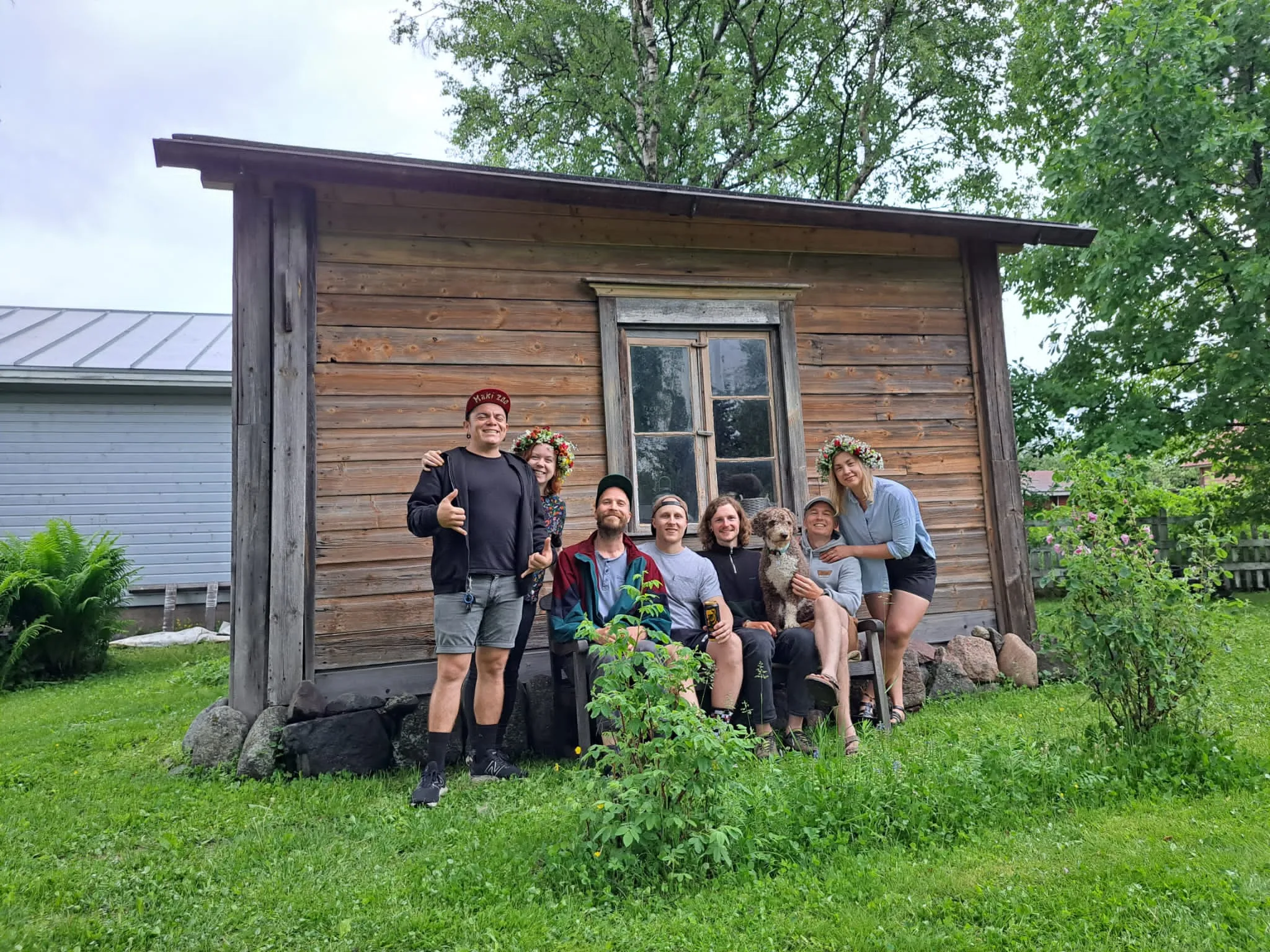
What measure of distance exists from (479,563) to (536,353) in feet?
6.58

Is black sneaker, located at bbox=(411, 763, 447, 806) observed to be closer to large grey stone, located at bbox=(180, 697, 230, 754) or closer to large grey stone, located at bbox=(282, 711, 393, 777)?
large grey stone, located at bbox=(282, 711, 393, 777)

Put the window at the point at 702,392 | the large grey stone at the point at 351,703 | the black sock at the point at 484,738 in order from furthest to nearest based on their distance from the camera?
1. the window at the point at 702,392
2. the large grey stone at the point at 351,703
3. the black sock at the point at 484,738

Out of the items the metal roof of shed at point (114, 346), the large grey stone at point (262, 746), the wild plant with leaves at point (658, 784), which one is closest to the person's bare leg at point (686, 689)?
the wild plant with leaves at point (658, 784)

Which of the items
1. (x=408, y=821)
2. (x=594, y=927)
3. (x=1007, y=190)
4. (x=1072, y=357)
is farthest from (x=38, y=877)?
(x=1007, y=190)

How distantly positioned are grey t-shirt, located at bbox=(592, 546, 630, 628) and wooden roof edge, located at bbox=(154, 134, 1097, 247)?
7.72ft

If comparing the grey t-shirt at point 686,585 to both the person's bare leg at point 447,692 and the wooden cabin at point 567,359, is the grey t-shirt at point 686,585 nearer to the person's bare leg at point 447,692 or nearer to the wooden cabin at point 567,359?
the person's bare leg at point 447,692

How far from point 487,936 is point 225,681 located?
6.03 metres

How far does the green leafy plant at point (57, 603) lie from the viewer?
26.7 ft

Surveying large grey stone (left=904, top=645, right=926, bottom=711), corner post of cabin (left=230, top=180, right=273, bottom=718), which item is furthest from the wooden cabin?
large grey stone (left=904, top=645, right=926, bottom=711)

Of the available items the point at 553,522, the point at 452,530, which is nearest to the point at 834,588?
the point at 553,522

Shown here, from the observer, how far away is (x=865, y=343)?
658 cm

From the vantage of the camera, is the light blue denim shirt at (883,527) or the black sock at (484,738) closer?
the black sock at (484,738)

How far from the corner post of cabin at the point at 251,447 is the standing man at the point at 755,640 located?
254 centimetres

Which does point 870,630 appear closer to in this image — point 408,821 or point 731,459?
point 731,459
